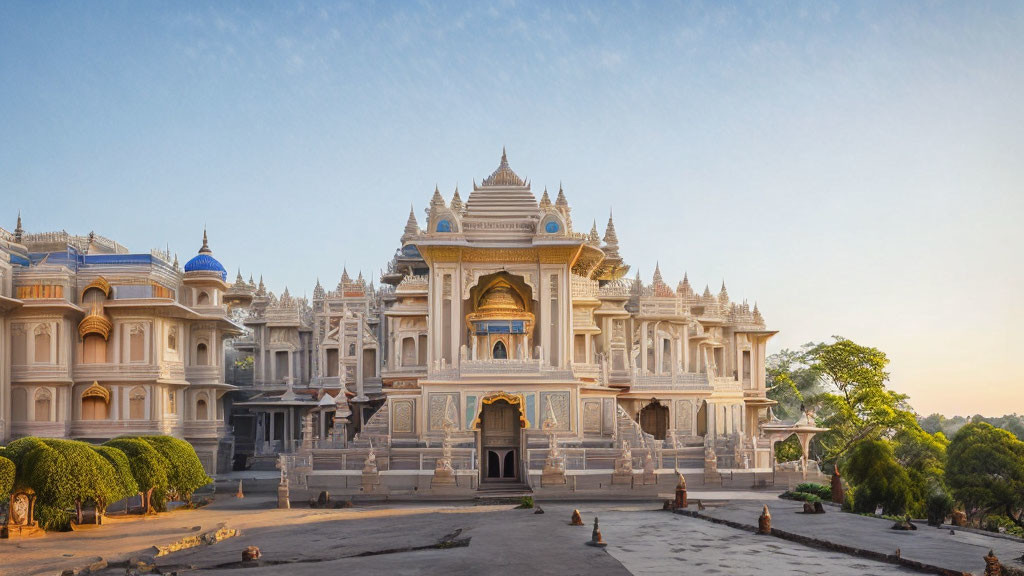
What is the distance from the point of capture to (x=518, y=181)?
45.4 metres

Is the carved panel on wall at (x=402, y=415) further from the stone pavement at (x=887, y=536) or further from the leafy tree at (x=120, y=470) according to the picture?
the stone pavement at (x=887, y=536)

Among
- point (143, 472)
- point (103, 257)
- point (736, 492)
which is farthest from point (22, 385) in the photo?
point (736, 492)

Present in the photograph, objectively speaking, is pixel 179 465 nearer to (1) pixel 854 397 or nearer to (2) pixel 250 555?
(2) pixel 250 555

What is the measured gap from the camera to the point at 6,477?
2338 cm

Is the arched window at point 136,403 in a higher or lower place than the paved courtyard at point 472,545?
higher

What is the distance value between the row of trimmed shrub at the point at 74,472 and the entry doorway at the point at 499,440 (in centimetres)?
1268

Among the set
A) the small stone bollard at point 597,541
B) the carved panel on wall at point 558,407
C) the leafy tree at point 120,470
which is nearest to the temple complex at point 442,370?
the carved panel on wall at point 558,407

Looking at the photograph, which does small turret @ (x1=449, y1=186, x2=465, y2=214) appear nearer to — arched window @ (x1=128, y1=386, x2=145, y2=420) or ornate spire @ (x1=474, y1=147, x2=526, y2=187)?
ornate spire @ (x1=474, y1=147, x2=526, y2=187)

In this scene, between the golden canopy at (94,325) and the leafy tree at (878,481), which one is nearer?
the leafy tree at (878,481)

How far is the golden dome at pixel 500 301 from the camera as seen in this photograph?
136 feet

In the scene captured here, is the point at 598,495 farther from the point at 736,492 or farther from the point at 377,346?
the point at 377,346

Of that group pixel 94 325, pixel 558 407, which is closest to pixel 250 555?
pixel 558 407

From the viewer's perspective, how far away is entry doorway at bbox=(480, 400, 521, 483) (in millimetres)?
37688

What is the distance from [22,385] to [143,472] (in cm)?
1261
